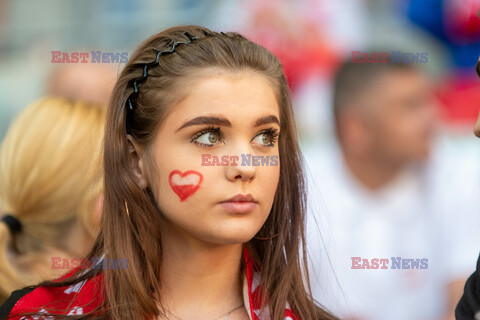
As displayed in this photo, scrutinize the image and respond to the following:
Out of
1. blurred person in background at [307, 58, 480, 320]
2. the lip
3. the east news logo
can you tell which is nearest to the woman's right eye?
the lip

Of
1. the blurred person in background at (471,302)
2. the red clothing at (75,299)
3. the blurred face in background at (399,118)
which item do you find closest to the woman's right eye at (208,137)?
the red clothing at (75,299)

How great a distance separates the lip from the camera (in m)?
1.87

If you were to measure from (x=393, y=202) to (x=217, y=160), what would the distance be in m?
1.95

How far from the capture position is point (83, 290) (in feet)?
6.84

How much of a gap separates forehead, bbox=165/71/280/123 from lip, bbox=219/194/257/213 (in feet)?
0.69

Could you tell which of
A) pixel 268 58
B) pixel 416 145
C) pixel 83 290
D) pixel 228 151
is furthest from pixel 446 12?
pixel 83 290

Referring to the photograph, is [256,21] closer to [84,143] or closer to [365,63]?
[365,63]

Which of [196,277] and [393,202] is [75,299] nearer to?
[196,277]

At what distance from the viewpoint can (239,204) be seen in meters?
1.88

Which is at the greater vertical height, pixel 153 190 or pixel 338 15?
pixel 338 15

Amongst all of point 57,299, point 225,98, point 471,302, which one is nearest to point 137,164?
point 225,98

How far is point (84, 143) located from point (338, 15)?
2.01m

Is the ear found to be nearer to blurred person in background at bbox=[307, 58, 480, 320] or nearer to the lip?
the lip

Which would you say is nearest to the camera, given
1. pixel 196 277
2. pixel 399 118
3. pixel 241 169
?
pixel 241 169
